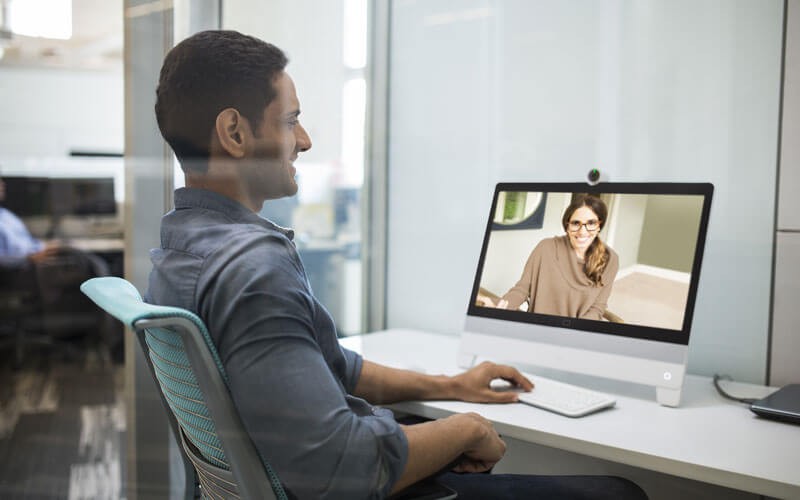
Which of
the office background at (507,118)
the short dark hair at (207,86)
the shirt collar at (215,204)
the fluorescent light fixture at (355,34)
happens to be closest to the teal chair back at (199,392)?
the shirt collar at (215,204)

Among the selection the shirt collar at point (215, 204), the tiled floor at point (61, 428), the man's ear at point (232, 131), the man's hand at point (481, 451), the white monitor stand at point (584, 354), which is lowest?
the tiled floor at point (61, 428)

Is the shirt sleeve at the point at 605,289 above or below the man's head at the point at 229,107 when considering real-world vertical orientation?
below

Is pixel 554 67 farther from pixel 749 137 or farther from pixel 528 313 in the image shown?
pixel 528 313

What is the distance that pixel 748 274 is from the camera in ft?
5.78

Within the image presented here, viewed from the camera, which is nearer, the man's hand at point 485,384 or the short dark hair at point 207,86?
the short dark hair at point 207,86

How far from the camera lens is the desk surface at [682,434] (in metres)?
1.14

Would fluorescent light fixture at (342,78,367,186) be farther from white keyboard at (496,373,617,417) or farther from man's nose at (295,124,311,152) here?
white keyboard at (496,373,617,417)

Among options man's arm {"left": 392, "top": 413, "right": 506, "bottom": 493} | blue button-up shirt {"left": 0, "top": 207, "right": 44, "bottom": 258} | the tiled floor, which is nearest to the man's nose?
man's arm {"left": 392, "top": 413, "right": 506, "bottom": 493}

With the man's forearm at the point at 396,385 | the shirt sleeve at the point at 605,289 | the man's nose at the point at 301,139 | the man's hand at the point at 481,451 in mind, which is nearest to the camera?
the man's hand at the point at 481,451

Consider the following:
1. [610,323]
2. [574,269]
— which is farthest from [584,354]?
[574,269]

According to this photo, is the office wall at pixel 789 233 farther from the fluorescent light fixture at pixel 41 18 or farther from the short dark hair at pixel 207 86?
the fluorescent light fixture at pixel 41 18

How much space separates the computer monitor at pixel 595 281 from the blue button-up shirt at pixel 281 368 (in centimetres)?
70

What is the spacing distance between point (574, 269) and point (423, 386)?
46 cm

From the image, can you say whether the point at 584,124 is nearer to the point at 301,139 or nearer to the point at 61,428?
the point at 301,139
